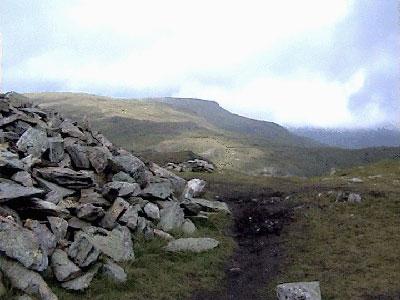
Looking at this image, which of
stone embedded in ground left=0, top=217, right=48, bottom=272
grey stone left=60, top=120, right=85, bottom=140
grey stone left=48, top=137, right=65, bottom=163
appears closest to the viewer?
stone embedded in ground left=0, top=217, right=48, bottom=272

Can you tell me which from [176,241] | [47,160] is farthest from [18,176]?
[176,241]

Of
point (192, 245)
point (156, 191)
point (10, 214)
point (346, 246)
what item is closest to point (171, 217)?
point (156, 191)

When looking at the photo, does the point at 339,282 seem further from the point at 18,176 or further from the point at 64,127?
the point at 64,127

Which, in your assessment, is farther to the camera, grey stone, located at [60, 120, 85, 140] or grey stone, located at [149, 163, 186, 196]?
grey stone, located at [149, 163, 186, 196]

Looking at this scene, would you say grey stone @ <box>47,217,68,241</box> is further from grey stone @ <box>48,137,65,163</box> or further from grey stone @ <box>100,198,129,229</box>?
grey stone @ <box>48,137,65,163</box>

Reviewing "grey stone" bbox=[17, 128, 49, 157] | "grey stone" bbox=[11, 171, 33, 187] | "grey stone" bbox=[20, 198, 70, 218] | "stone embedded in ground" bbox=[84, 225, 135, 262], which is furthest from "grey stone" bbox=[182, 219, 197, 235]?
"grey stone" bbox=[17, 128, 49, 157]

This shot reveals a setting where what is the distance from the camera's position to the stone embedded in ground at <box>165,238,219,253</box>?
75.1 feet

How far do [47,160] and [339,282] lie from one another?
18649 millimetres

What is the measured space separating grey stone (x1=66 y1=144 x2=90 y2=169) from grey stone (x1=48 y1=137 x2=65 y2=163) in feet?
2.09

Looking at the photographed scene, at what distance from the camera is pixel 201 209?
31.4 metres

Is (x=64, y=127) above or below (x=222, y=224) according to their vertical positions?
above

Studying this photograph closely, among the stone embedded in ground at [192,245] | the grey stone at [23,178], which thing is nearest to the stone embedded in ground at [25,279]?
the grey stone at [23,178]

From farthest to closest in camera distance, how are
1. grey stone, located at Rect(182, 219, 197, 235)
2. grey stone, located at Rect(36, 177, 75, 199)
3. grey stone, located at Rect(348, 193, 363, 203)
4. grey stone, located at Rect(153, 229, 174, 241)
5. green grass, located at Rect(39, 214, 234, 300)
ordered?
grey stone, located at Rect(348, 193, 363, 203) → grey stone, located at Rect(182, 219, 197, 235) → grey stone, located at Rect(153, 229, 174, 241) → grey stone, located at Rect(36, 177, 75, 199) → green grass, located at Rect(39, 214, 234, 300)

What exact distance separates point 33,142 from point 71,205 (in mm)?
6191
